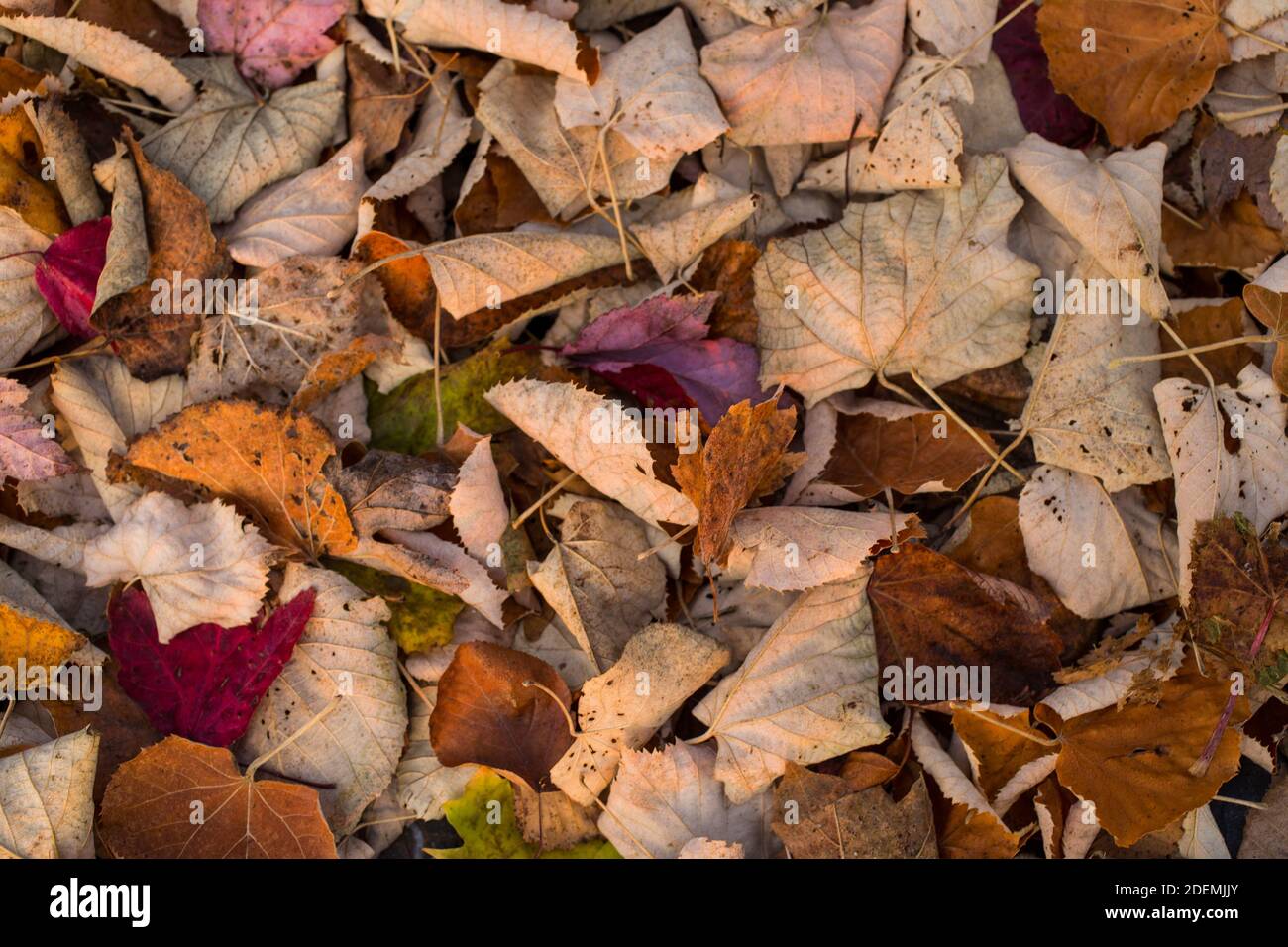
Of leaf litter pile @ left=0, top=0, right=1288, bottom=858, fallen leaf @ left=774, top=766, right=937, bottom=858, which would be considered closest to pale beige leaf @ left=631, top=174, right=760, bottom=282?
leaf litter pile @ left=0, top=0, right=1288, bottom=858

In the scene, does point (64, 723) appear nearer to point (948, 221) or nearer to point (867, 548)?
point (867, 548)

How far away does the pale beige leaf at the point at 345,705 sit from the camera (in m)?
2.22

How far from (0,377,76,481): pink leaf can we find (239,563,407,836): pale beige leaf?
0.52 metres

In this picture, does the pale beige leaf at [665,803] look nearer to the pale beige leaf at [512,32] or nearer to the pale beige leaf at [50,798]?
the pale beige leaf at [50,798]

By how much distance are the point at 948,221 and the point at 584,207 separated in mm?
712

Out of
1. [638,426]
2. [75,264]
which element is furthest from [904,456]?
[75,264]

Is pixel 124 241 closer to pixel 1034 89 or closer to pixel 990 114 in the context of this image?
pixel 990 114

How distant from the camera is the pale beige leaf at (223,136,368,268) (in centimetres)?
227

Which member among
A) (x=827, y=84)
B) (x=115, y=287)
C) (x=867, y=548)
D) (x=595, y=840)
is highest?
(x=827, y=84)

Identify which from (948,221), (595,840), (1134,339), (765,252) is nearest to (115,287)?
(765,252)

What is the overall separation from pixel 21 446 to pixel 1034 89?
211cm

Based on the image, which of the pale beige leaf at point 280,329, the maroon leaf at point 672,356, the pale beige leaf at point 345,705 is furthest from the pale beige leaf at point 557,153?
the pale beige leaf at point 345,705

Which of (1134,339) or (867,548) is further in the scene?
(1134,339)

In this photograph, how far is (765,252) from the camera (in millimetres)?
2244
